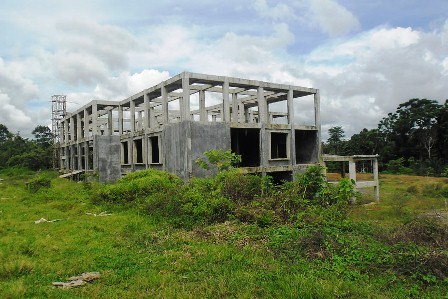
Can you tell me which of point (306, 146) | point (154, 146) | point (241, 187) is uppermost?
point (154, 146)

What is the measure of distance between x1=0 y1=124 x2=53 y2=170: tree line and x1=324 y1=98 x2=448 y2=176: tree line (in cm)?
3677

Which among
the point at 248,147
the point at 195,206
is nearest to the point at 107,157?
the point at 248,147

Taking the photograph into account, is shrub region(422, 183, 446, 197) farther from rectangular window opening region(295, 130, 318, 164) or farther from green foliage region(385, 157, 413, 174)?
green foliage region(385, 157, 413, 174)

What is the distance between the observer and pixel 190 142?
15.9 metres

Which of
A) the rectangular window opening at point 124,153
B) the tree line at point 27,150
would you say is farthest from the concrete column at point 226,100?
the tree line at point 27,150

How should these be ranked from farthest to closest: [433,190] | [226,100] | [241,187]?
[433,190], [226,100], [241,187]

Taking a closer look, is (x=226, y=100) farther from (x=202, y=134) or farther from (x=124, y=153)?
(x=124, y=153)

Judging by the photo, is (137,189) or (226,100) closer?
(137,189)

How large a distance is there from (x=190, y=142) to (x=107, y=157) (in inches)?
402

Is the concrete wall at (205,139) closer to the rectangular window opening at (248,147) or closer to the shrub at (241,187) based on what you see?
the rectangular window opening at (248,147)

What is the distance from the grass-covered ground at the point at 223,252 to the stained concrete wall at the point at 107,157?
38.6 feet

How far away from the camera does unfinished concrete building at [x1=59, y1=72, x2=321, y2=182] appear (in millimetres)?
16438

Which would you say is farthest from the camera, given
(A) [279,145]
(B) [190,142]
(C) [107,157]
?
(C) [107,157]

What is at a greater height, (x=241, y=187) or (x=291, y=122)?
(x=291, y=122)
